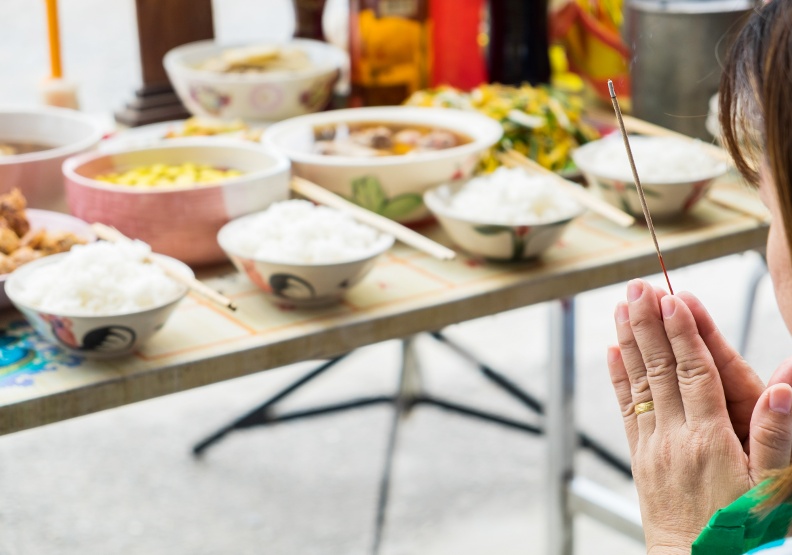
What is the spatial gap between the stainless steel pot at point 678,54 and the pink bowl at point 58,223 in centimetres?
91

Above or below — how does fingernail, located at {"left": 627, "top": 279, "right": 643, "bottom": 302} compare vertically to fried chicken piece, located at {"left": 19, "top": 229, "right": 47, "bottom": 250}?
above

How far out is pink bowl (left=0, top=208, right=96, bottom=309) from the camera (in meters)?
1.29

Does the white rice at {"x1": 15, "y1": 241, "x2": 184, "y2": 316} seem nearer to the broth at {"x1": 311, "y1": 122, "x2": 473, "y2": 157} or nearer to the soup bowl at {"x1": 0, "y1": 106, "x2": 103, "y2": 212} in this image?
the soup bowl at {"x1": 0, "y1": 106, "x2": 103, "y2": 212}

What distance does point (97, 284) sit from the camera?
110 cm

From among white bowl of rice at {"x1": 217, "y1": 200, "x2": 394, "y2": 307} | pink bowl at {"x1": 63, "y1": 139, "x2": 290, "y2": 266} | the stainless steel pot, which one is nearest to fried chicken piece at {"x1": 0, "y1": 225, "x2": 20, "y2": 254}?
pink bowl at {"x1": 63, "y1": 139, "x2": 290, "y2": 266}

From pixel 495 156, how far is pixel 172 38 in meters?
0.75

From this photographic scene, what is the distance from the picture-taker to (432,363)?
3.03 metres

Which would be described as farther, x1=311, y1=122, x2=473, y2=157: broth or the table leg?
the table leg

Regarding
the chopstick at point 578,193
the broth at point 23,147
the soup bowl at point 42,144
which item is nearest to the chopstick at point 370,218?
the chopstick at point 578,193

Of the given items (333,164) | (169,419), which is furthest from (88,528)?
(333,164)

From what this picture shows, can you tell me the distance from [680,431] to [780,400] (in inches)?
3.8

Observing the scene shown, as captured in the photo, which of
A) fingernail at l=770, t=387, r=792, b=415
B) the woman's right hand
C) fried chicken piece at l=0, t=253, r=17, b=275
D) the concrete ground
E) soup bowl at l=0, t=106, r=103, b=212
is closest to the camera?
fingernail at l=770, t=387, r=792, b=415

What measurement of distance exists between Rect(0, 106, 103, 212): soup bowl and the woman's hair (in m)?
A: 0.95

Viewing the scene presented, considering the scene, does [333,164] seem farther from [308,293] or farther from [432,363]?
[432,363]
